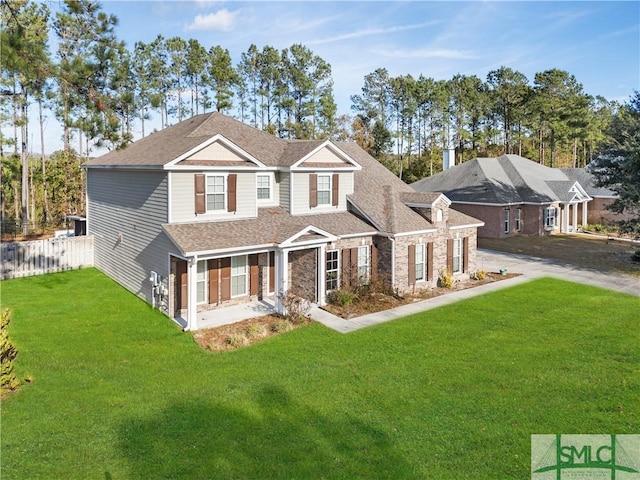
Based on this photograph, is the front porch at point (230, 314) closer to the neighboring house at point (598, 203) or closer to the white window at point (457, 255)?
the white window at point (457, 255)

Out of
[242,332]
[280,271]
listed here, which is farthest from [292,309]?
[242,332]

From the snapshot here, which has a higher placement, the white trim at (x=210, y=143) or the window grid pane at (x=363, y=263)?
the white trim at (x=210, y=143)

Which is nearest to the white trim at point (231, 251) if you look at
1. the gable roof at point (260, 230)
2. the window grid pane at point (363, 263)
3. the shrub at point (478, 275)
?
the gable roof at point (260, 230)

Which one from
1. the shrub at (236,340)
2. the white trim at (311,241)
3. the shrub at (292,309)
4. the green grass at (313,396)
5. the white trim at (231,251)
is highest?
the white trim at (311,241)

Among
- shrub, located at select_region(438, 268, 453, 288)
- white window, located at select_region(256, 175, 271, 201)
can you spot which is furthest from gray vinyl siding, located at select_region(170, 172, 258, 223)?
shrub, located at select_region(438, 268, 453, 288)

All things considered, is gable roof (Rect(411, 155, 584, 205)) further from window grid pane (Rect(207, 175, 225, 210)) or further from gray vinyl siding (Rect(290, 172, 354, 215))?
window grid pane (Rect(207, 175, 225, 210))

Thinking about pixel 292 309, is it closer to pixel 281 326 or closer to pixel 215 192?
pixel 281 326

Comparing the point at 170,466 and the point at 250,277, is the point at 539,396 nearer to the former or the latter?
the point at 170,466
